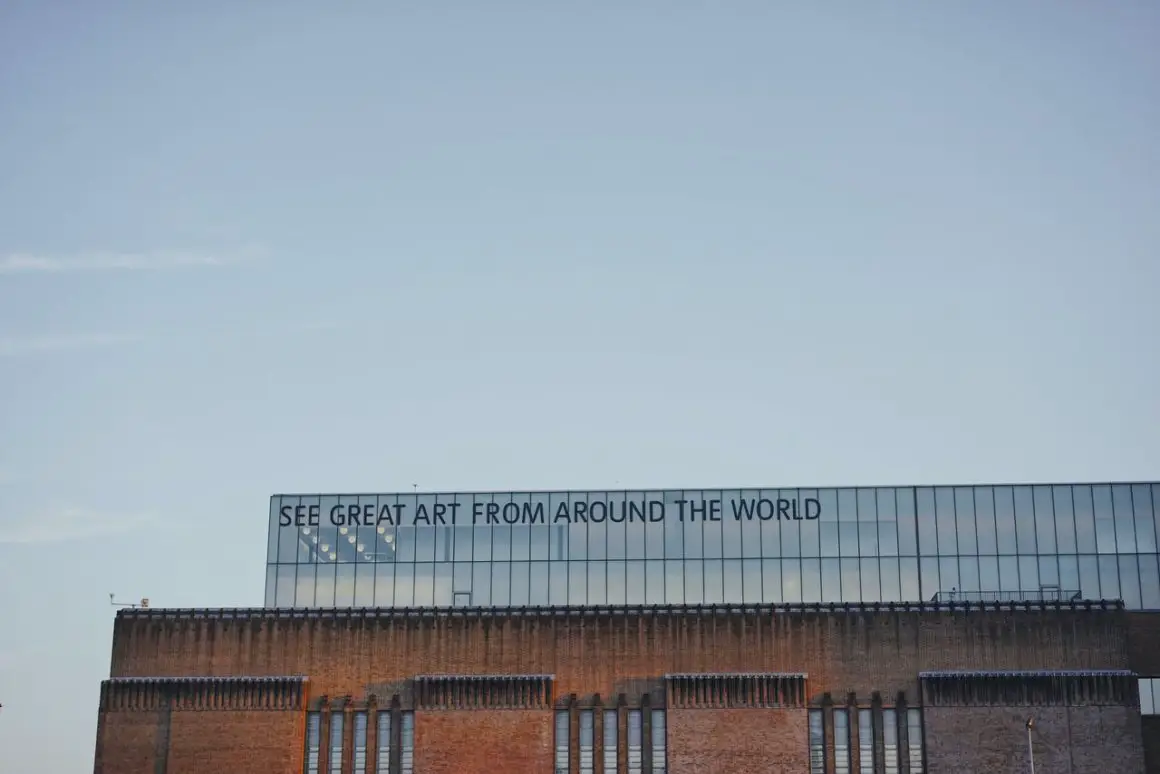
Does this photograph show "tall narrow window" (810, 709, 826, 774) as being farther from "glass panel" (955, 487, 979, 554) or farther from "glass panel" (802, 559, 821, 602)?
"glass panel" (955, 487, 979, 554)

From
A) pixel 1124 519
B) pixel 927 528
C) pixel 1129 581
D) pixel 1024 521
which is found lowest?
pixel 1129 581

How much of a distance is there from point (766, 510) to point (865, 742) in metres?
20.8

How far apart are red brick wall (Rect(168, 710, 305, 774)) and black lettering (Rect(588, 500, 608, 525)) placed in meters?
22.8

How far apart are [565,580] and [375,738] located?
19.3 metres

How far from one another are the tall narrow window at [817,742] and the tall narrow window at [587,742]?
30.5 ft

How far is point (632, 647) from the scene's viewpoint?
7206cm

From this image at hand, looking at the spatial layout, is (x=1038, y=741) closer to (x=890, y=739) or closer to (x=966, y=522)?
(x=890, y=739)

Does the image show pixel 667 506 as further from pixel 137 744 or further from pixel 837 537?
pixel 137 744

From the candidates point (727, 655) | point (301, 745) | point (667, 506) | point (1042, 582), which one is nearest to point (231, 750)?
point (301, 745)

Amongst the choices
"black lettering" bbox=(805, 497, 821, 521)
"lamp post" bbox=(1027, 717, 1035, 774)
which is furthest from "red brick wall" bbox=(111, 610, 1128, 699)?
"black lettering" bbox=(805, 497, 821, 521)

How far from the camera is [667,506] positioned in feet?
294

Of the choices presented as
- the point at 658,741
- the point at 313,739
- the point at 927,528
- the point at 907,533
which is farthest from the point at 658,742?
the point at 927,528

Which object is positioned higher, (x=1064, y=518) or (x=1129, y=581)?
(x=1064, y=518)

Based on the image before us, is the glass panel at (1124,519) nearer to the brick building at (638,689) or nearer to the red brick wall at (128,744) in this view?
the brick building at (638,689)
